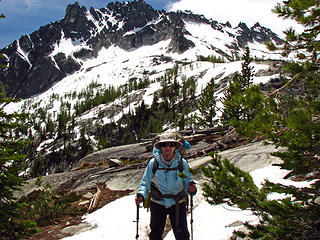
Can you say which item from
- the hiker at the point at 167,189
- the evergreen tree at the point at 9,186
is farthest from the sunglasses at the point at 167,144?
the evergreen tree at the point at 9,186

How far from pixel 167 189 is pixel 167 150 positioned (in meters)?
0.80

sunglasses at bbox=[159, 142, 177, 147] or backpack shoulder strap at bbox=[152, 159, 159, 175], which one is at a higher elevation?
sunglasses at bbox=[159, 142, 177, 147]

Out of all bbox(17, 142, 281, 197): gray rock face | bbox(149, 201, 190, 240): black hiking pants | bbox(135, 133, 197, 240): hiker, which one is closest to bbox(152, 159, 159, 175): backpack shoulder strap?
bbox(135, 133, 197, 240): hiker

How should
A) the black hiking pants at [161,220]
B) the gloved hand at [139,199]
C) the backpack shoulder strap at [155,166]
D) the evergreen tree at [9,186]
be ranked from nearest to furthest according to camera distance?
1. the evergreen tree at [9,186]
2. the black hiking pants at [161,220]
3. the gloved hand at [139,199]
4. the backpack shoulder strap at [155,166]

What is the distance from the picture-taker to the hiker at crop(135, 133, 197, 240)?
167 inches

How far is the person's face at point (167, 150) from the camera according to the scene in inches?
174

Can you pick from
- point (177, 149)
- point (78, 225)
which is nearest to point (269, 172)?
point (177, 149)

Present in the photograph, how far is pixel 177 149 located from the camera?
4695mm

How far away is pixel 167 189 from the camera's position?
14.1 feet

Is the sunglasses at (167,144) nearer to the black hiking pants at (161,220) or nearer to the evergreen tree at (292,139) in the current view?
the black hiking pants at (161,220)

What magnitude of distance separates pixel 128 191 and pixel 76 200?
10.4 feet

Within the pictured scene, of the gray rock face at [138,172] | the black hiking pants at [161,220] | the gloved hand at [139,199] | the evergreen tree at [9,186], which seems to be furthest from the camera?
the gray rock face at [138,172]

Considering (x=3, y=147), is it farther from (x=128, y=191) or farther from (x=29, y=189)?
(x=29, y=189)

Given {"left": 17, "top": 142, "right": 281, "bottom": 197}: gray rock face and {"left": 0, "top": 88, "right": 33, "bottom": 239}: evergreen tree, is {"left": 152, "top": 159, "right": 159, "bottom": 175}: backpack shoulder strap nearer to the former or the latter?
{"left": 17, "top": 142, "right": 281, "bottom": 197}: gray rock face
